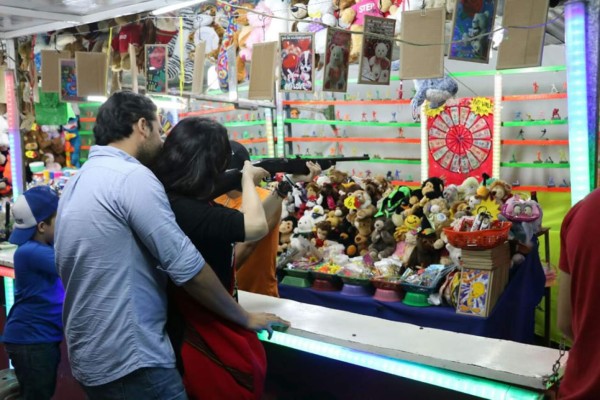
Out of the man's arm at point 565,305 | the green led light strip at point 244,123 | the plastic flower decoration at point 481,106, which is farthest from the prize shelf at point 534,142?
the man's arm at point 565,305

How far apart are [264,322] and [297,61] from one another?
5.73 feet

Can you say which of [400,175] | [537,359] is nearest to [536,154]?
[400,175]

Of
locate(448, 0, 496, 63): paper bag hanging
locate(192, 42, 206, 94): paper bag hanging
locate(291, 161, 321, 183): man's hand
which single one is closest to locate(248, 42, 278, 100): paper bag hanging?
locate(192, 42, 206, 94): paper bag hanging

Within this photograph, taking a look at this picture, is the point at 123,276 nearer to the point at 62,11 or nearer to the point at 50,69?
the point at 50,69

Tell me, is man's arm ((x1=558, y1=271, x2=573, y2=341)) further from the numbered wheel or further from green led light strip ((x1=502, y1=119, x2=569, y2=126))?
the numbered wheel

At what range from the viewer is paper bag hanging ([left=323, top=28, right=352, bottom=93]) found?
9.87 feet

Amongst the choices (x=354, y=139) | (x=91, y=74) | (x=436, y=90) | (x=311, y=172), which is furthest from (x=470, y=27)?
(x=354, y=139)

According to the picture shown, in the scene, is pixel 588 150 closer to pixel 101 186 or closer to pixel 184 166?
pixel 184 166

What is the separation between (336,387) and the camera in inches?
82.4

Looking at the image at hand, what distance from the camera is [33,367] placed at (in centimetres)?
247

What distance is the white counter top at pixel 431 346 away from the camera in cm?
152

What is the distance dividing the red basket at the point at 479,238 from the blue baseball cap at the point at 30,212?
1803 mm

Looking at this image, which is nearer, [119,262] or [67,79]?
[119,262]

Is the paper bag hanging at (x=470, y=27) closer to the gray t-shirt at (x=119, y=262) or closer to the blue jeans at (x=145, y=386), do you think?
the gray t-shirt at (x=119, y=262)
